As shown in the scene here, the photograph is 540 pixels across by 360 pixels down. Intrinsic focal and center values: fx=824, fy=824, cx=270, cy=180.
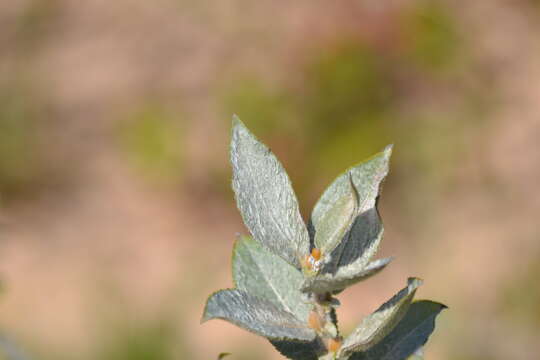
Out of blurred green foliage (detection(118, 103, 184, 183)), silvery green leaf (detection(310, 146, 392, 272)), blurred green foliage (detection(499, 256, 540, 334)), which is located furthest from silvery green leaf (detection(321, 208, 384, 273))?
blurred green foliage (detection(118, 103, 184, 183))

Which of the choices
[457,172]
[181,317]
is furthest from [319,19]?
[181,317]

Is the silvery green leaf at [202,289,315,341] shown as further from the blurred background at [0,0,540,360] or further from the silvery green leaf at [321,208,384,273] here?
the blurred background at [0,0,540,360]

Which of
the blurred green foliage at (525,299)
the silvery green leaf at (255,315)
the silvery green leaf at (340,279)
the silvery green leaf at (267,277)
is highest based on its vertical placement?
the blurred green foliage at (525,299)

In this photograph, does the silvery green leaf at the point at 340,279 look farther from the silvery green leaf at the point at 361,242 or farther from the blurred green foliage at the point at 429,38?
the blurred green foliage at the point at 429,38

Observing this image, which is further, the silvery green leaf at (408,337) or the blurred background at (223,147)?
the blurred background at (223,147)

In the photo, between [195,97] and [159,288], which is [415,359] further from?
[195,97]

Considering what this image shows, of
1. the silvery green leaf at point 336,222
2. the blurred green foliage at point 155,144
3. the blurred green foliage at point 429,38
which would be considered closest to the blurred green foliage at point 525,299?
the blurred green foliage at point 429,38
